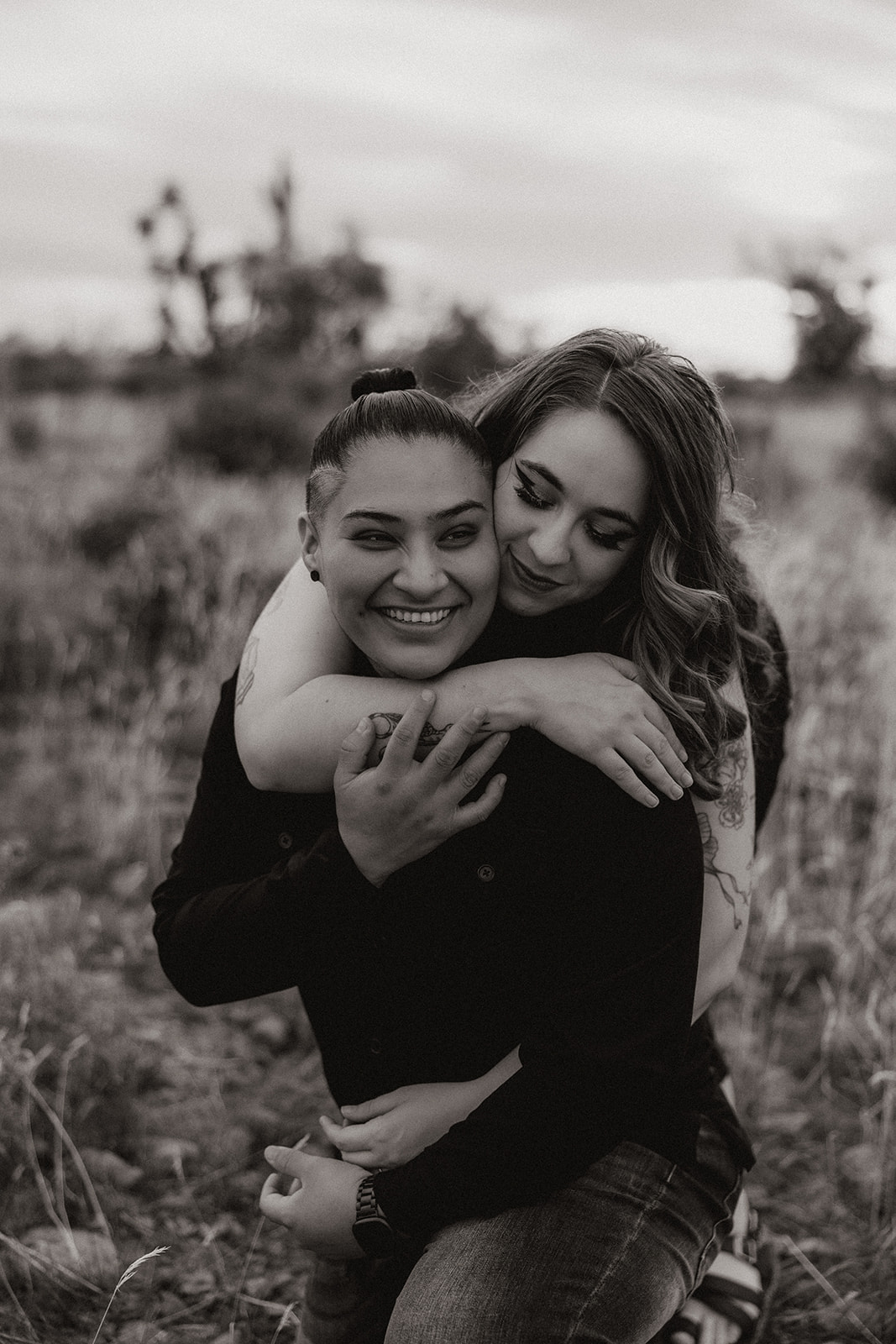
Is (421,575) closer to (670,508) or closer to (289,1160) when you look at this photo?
(670,508)

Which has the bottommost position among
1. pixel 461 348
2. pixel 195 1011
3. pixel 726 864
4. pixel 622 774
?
pixel 195 1011

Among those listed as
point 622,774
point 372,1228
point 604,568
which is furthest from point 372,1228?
point 604,568

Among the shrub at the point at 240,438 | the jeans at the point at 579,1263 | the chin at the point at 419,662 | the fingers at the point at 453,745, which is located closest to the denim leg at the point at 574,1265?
the jeans at the point at 579,1263

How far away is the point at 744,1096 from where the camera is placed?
302 centimetres

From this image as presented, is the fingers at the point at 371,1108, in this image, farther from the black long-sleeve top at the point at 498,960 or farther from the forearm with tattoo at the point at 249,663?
the forearm with tattoo at the point at 249,663

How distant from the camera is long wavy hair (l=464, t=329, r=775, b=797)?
6.44 ft

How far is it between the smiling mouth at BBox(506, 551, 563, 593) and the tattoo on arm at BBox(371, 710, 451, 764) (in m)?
0.30

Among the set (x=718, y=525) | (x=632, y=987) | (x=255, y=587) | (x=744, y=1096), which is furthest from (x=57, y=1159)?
(x=255, y=587)

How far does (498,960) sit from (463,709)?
42cm

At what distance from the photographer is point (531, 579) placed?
1981 mm

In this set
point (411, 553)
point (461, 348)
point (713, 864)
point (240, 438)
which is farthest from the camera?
point (461, 348)

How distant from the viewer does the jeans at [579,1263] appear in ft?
5.69

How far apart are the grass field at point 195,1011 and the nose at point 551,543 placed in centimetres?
77

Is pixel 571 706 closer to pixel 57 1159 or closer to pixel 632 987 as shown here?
pixel 632 987
